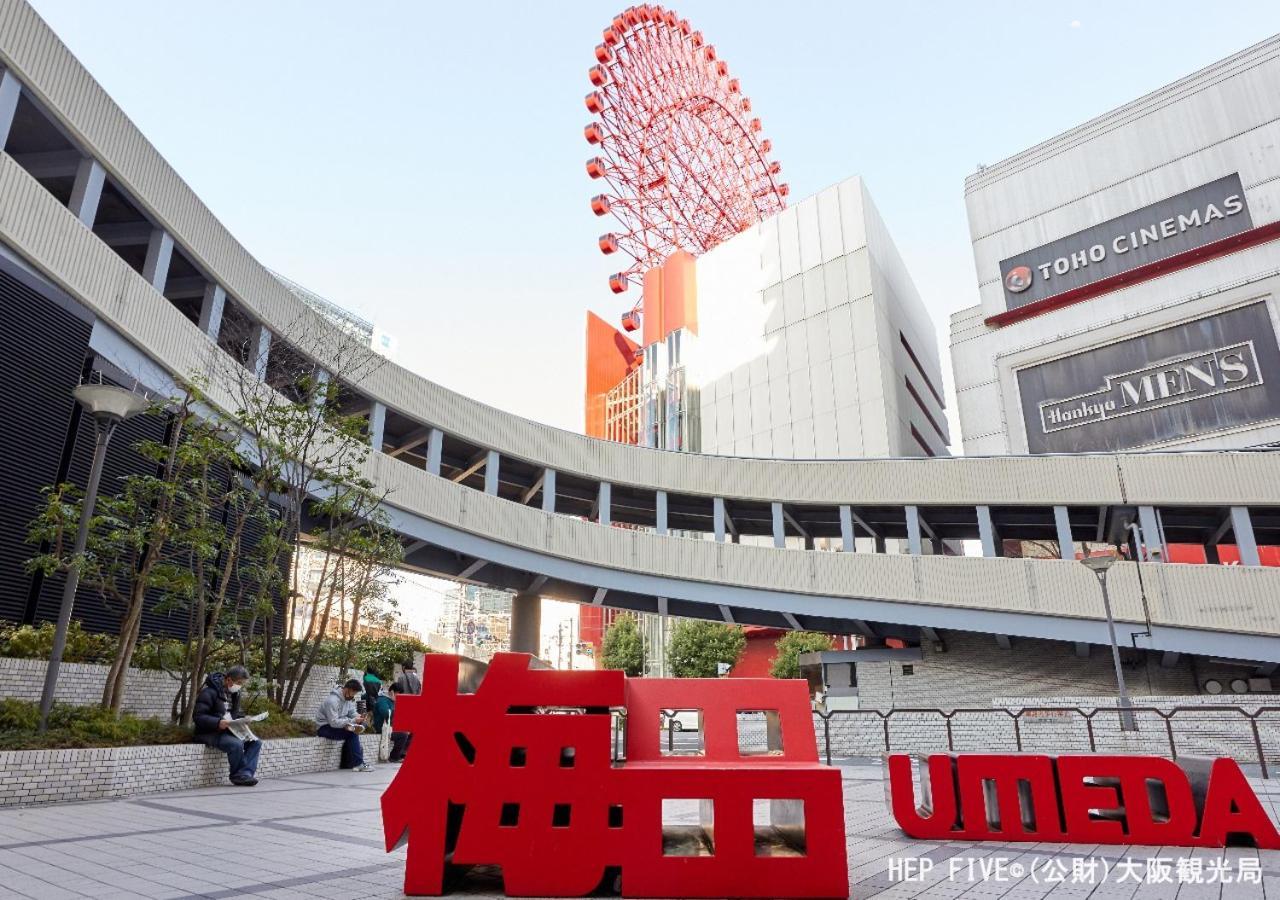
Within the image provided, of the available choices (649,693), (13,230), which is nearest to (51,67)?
(13,230)

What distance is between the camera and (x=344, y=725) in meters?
11.2

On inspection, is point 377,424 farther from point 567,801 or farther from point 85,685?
point 567,801

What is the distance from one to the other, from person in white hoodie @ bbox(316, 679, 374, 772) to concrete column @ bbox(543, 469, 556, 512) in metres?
10.6

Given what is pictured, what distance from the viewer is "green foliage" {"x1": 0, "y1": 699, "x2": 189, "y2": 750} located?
7.21 m

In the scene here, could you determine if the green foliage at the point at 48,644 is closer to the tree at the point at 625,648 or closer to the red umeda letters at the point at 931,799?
the red umeda letters at the point at 931,799

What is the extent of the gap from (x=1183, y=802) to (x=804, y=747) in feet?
8.69

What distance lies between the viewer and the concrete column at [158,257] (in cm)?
1379

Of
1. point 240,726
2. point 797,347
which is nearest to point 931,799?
point 240,726

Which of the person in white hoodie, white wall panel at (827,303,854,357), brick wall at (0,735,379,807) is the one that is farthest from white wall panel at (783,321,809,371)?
brick wall at (0,735,379,807)

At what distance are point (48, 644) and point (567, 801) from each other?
8932 mm

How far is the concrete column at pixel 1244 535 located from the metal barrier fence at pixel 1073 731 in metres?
8.66

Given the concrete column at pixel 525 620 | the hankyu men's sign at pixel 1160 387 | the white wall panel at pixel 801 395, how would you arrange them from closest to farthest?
the concrete column at pixel 525 620 < the hankyu men's sign at pixel 1160 387 < the white wall panel at pixel 801 395

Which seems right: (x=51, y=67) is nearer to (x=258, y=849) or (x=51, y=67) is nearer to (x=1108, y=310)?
(x=258, y=849)

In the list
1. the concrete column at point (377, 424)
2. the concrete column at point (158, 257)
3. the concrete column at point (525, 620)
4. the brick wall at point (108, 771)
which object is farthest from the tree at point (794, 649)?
the concrete column at point (158, 257)
